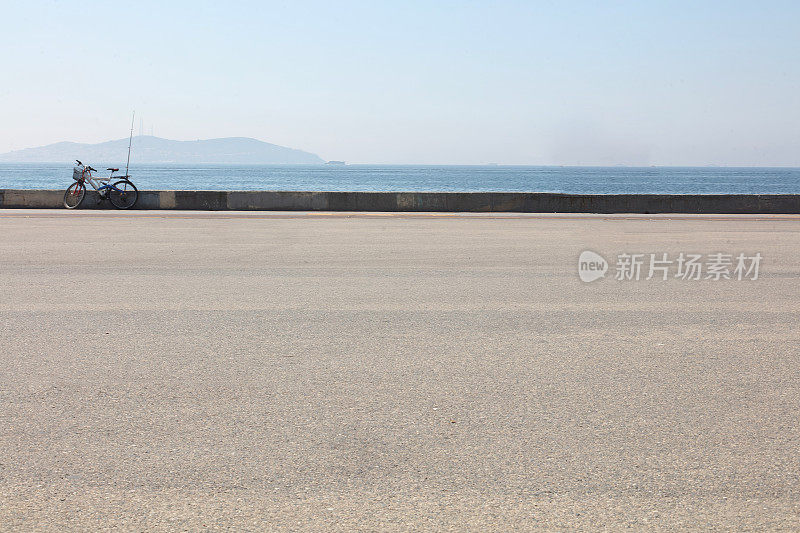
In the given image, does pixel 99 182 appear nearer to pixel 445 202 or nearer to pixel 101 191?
pixel 101 191

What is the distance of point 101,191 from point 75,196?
2.25ft

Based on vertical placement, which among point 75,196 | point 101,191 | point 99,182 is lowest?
point 75,196

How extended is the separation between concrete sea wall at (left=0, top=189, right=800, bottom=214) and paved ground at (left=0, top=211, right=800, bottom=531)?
1332 cm

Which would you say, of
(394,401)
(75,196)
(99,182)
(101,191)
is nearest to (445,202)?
(101,191)

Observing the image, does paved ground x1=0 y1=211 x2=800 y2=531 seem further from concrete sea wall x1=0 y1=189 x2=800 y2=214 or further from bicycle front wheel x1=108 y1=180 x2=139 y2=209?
bicycle front wheel x1=108 y1=180 x2=139 y2=209

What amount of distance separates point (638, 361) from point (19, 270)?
24.8ft

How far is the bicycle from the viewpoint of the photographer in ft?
75.7

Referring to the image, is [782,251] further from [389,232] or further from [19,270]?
[19,270]

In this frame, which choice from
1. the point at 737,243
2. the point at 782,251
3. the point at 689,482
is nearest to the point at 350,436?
the point at 689,482

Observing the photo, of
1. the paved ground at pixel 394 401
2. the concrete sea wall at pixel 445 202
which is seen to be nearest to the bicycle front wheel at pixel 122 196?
the concrete sea wall at pixel 445 202

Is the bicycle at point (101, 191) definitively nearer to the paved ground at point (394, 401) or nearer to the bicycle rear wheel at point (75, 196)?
the bicycle rear wheel at point (75, 196)

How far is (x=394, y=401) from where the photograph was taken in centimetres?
472

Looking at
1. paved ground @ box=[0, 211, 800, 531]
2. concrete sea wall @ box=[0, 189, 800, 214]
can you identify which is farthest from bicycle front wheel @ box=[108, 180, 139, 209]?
paved ground @ box=[0, 211, 800, 531]

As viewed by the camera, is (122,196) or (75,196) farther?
(122,196)
